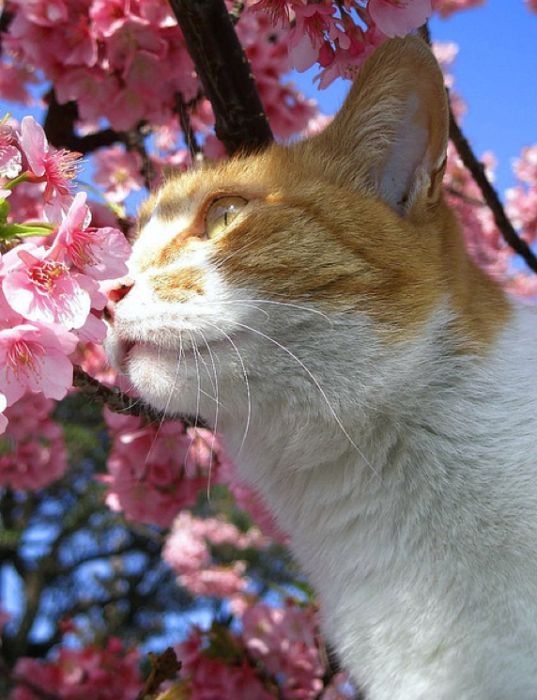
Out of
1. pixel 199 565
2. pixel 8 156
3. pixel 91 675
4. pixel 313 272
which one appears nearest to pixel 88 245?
pixel 8 156

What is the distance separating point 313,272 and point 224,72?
2.68ft

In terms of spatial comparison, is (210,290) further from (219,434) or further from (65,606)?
(65,606)

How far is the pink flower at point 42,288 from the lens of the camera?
91 centimetres

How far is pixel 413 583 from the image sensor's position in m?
1.17

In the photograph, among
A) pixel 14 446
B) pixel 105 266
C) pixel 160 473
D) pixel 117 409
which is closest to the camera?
pixel 105 266

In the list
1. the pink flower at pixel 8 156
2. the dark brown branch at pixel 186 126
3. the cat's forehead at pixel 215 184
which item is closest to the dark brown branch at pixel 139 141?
the dark brown branch at pixel 186 126

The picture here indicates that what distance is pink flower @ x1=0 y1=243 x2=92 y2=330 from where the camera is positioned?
0.91m

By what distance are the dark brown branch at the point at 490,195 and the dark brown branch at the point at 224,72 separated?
1.86ft

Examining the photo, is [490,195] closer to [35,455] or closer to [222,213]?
[222,213]

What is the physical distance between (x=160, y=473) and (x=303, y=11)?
1640 millimetres

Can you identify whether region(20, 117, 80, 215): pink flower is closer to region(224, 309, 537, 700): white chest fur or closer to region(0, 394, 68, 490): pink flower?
region(224, 309, 537, 700): white chest fur

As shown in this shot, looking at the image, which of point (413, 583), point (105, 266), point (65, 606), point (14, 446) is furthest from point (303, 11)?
point (65, 606)

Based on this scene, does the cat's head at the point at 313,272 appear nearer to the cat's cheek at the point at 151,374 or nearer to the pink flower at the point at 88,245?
the cat's cheek at the point at 151,374

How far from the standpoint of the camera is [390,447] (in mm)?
1209
